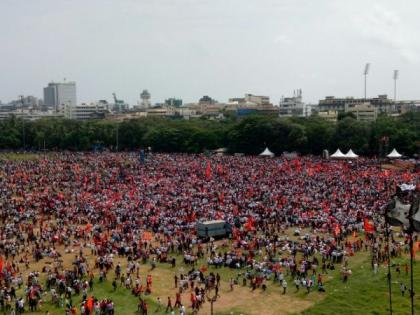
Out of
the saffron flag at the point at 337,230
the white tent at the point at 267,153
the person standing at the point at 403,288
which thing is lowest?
Result: the person standing at the point at 403,288

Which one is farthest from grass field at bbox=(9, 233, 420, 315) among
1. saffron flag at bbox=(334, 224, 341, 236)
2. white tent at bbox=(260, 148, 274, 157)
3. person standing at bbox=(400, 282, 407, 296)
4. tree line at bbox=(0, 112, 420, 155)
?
white tent at bbox=(260, 148, 274, 157)

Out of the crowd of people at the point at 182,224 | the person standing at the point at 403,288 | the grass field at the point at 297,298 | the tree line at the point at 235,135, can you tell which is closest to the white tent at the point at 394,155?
the tree line at the point at 235,135

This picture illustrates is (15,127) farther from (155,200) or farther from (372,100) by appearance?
(372,100)

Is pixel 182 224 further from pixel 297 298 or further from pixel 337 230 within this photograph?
pixel 297 298

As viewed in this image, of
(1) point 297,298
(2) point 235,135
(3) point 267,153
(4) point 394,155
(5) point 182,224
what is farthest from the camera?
(2) point 235,135

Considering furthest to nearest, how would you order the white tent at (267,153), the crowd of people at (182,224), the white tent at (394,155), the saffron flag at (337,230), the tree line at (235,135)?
the white tent at (267,153)
the tree line at (235,135)
the white tent at (394,155)
the saffron flag at (337,230)
the crowd of people at (182,224)

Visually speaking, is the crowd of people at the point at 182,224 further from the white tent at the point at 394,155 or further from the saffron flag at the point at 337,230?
the white tent at the point at 394,155

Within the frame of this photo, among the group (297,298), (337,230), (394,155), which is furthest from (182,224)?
(394,155)
